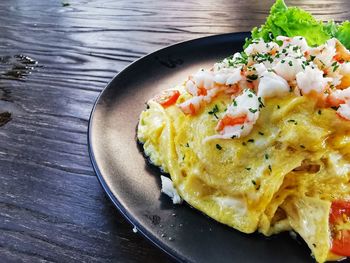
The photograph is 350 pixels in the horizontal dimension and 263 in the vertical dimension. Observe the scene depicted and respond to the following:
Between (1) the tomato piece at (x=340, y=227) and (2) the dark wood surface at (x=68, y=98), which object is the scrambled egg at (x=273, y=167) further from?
(2) the dark wood surface at (x=68, y=98)

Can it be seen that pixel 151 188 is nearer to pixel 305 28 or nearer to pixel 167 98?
pixel 167 98

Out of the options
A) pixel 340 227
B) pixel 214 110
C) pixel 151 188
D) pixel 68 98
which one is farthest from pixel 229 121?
pixel 68 98

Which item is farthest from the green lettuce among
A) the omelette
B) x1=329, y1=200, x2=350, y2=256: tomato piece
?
x1=329, y1=200, x2=350, y2=256: tomato piece

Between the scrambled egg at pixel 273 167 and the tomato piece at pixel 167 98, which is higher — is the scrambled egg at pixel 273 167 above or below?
above

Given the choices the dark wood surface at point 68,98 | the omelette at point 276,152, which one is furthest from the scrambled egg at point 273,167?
the dark wood surface at point 68,98

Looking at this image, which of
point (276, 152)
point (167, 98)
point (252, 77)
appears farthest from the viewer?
point (167, 98)

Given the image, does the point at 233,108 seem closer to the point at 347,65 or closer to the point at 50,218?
the point at 347,65
